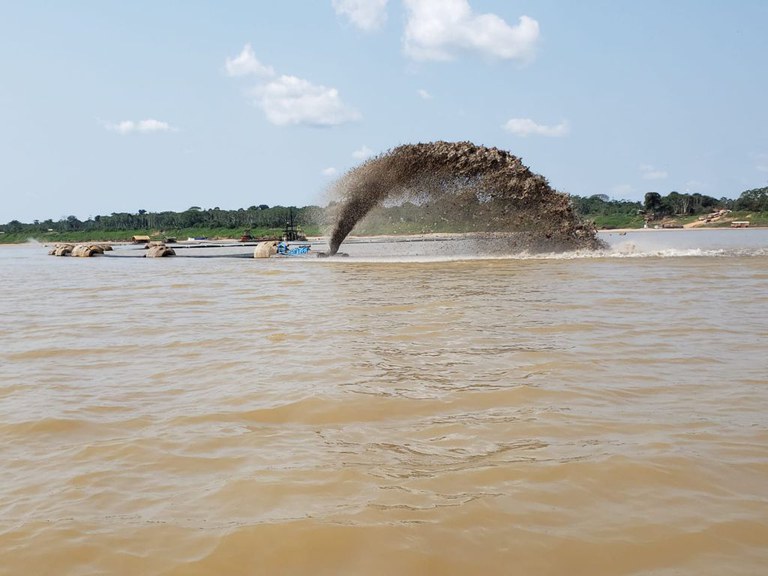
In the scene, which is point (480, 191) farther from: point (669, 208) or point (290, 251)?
point (669, 208)

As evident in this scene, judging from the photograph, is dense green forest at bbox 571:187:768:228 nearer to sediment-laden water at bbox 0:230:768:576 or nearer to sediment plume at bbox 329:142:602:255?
sediment plume at bbox 329:142:602:255

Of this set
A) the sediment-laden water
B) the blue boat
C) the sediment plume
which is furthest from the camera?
the blue boat

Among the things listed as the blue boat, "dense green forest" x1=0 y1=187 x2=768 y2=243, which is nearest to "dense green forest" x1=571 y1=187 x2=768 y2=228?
"dense green forest" x1=0 y1=187 x2=768 y2=243

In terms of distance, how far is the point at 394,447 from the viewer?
313cm

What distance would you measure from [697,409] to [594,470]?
4.03 ft

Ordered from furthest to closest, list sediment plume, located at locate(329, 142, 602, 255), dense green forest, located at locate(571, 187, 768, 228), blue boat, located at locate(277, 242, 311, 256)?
dense green forest, located at locate(571, 187, 768, 228) → blue boat, located at locate(277, 242, 311, 256) → sediment plume, located at locate(329, 142, 602, 255)

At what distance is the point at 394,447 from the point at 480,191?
62.9ft

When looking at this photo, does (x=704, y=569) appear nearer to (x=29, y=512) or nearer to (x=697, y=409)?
(x=697, y=409)

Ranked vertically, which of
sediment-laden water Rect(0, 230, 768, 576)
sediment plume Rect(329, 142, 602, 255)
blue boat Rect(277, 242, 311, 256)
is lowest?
sediment-laden water Rect(0, 230, 768, 576)

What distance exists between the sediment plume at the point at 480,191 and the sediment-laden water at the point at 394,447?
14000 millimetres

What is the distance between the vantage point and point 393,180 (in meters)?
22.3

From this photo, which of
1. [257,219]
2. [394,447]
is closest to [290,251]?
[394,447]

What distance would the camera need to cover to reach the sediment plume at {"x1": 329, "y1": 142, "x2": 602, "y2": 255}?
20.8 m

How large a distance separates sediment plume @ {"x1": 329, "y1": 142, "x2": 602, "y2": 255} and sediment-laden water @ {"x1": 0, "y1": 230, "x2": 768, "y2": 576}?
14.0m
